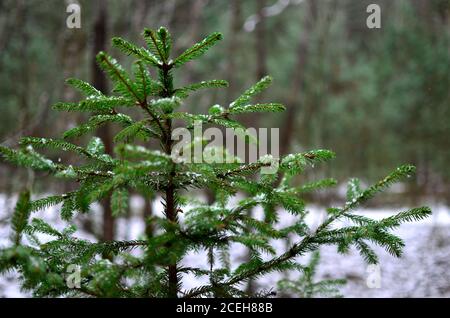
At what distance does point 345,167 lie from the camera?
2025cm

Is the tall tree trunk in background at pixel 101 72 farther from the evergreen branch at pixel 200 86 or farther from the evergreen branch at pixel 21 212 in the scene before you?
the evergreen branch at pixel 21 212

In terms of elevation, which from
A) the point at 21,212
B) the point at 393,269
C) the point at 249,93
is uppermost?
the point at 249,93

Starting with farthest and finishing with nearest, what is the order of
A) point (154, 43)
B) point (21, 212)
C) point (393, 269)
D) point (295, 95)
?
point (295, 95), point (393, 269), point (154, 43), point (21, 212)

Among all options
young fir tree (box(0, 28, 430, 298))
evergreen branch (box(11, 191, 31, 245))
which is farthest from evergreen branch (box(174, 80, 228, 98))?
evergreen branch (box(11, 191, 31, 245))

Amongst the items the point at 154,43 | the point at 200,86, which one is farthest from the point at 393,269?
the point at 154,43

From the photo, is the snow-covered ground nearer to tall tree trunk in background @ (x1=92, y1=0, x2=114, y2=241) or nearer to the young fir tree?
tall tree trunk in background @ (x1=92, y1=0, x2=114, y2=241)

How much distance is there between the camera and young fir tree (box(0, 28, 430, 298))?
6.20 feet

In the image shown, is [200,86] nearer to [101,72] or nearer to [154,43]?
[154,43]

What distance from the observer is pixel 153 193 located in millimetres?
1985

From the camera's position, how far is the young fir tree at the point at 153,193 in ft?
6.20

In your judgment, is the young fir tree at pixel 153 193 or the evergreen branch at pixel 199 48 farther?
the evergreen branch at pixel 199 48

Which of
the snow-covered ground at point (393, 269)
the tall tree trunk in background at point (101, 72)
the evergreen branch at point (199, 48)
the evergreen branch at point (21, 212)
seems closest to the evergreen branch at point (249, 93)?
the evergreen branch at point (199, 48)

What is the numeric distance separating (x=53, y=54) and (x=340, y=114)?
12.2 metres
